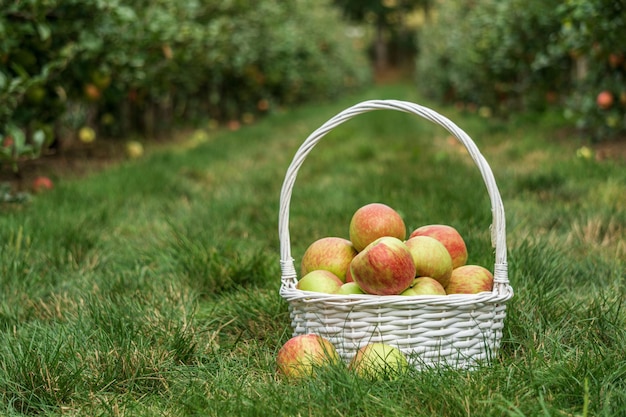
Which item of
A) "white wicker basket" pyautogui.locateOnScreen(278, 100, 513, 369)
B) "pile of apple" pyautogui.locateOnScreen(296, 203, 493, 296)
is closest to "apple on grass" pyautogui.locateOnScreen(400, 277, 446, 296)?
"pile of apple" pyautogui.locateOnScreen(296, 203, 493, 296)

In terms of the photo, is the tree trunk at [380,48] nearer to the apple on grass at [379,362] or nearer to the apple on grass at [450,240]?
the apple on grass at [450,240]

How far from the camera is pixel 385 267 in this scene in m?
1.71

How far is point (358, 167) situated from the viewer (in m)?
5.07

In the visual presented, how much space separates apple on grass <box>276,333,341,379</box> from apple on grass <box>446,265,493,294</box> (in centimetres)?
41

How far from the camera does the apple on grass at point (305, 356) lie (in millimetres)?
1623

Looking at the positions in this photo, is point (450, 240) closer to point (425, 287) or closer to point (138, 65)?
point (425, 287)

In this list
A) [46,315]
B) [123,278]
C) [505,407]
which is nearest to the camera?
[505,407]

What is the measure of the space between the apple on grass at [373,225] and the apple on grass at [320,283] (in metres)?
0.15

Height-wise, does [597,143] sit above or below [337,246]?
below

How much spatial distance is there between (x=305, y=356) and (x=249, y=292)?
63cm

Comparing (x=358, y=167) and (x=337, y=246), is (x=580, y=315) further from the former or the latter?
(x=358, y=167)

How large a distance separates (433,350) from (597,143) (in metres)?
4.22

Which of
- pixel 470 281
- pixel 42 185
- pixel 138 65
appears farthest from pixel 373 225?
pixel 138 65

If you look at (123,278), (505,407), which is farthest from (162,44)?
(505,407)
